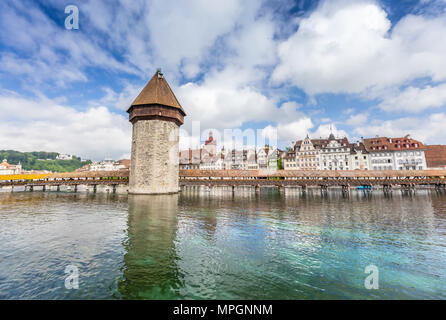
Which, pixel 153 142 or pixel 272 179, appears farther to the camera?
pixel 272 179

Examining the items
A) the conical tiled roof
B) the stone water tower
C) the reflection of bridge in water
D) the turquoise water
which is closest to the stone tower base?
the stone water tower

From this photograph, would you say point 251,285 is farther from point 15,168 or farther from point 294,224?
point 15,168

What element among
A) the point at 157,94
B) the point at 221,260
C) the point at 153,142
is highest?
the point at 157,94

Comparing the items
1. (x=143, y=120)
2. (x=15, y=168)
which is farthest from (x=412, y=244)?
(x=15, y=168)

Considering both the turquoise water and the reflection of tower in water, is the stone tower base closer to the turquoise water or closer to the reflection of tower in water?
the turquoise water

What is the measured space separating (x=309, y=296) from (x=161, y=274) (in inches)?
130

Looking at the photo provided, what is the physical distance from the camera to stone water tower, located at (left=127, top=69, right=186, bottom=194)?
25141 mm

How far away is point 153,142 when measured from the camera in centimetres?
2522

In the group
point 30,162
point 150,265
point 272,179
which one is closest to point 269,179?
point 272,179

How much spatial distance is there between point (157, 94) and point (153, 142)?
6103 millimetres

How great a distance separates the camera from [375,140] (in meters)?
51.9

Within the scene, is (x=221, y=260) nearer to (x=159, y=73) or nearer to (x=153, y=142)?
(x=153, y=142)

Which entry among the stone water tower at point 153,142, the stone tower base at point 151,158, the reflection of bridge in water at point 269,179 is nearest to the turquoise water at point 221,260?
the stone tower base at point 151,158
